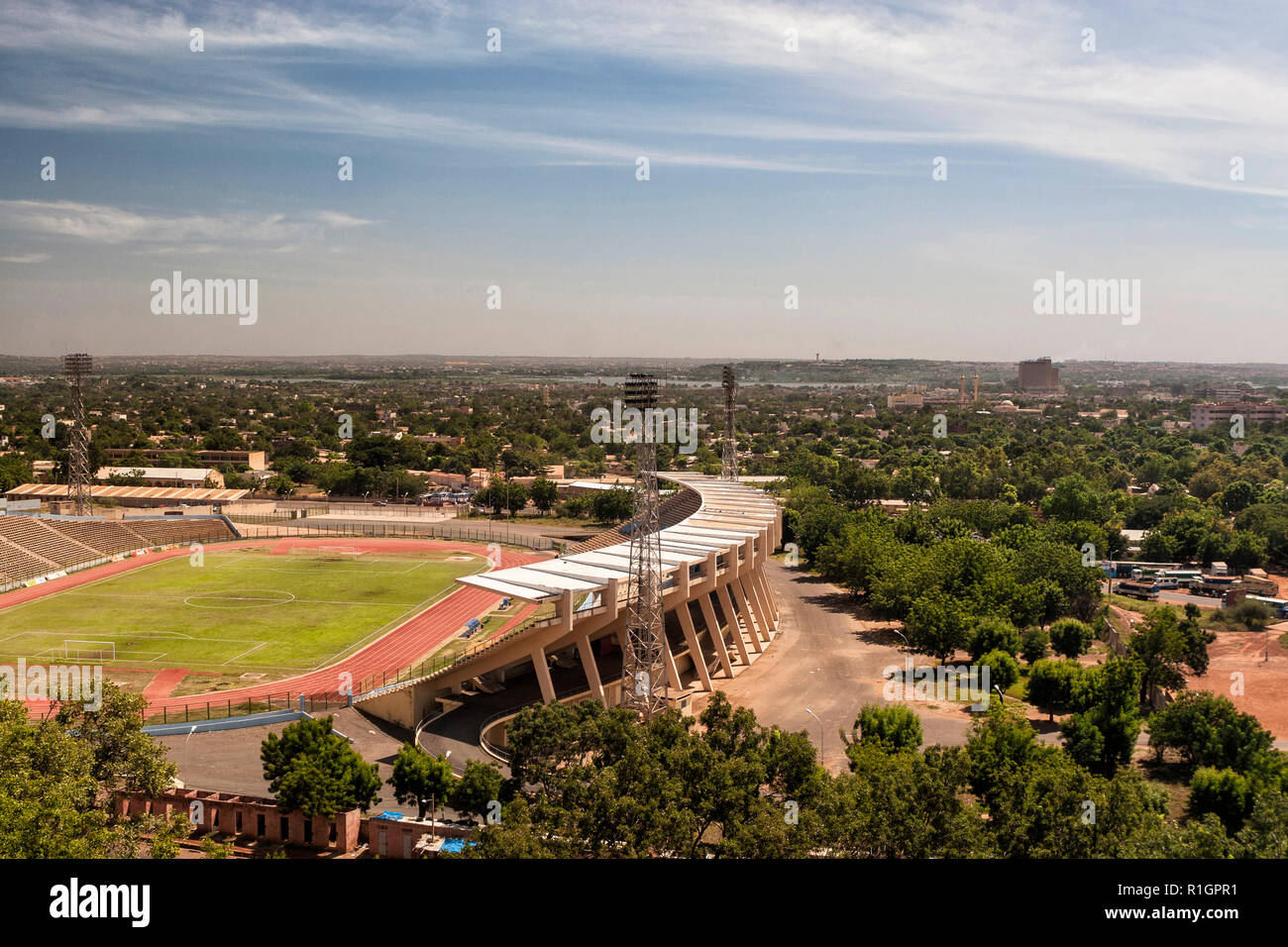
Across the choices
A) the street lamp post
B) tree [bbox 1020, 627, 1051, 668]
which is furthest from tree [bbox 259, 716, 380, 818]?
tree [bbox 1020, 627, 1051, 668]

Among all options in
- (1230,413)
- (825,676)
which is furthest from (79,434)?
(1230,413)

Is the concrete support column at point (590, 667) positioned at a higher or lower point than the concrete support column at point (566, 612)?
lower

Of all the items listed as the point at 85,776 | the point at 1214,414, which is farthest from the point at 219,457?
the point at 1214,414

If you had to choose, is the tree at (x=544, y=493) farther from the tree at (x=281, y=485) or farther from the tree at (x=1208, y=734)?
the tree at (x=1208, y=734)

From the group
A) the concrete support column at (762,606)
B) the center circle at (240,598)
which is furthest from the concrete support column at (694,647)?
the center circle at (240,598)

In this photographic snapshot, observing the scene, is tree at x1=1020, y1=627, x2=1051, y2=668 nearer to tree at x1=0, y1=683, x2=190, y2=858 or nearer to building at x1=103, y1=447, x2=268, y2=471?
tree at x1=0, y1=683, x2=190, y2=858
